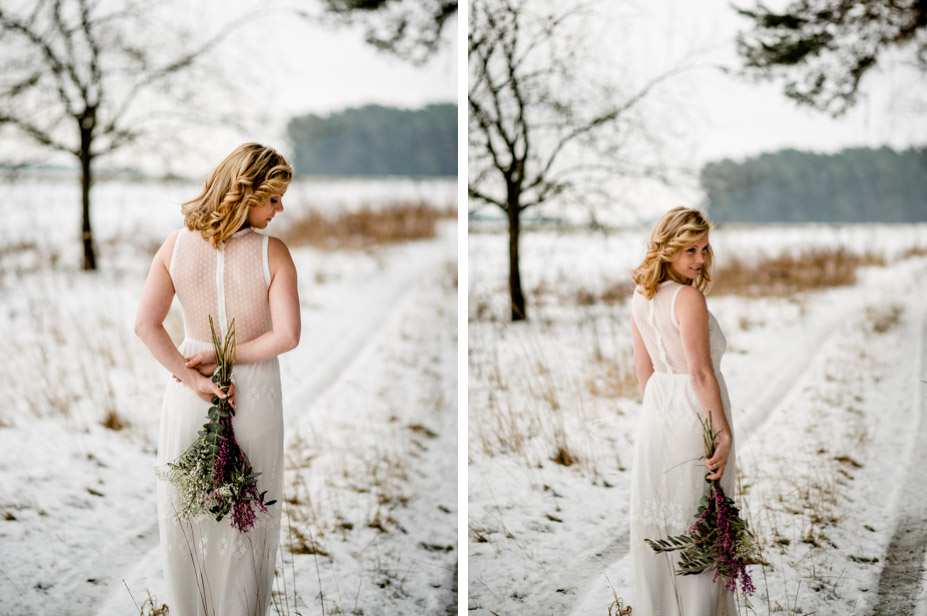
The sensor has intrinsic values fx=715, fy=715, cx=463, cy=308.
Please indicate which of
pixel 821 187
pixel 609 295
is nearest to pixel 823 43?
pixel 821 187

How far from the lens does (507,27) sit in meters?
3.01

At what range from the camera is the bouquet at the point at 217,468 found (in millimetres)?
2119

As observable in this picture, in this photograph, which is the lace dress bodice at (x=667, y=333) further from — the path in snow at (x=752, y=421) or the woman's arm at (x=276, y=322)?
the woman's arm at (x=276, y=322)

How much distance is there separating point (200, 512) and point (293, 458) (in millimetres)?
802

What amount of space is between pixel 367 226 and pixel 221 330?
1.40m

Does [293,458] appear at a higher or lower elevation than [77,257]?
lower

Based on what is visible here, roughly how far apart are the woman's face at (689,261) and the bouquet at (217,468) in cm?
138

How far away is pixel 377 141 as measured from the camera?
10.7 ft

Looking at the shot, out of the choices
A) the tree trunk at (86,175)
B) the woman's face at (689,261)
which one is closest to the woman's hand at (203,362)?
the tree trunk at (86,175)

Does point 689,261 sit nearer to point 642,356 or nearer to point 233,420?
point 642,356

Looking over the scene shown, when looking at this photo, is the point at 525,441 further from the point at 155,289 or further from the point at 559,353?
the point at 155,289

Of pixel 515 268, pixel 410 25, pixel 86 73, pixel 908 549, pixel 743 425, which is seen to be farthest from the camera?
pixel 410 25

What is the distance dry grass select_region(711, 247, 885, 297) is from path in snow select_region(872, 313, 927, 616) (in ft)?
2.26

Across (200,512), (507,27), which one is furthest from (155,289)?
(507,27)
